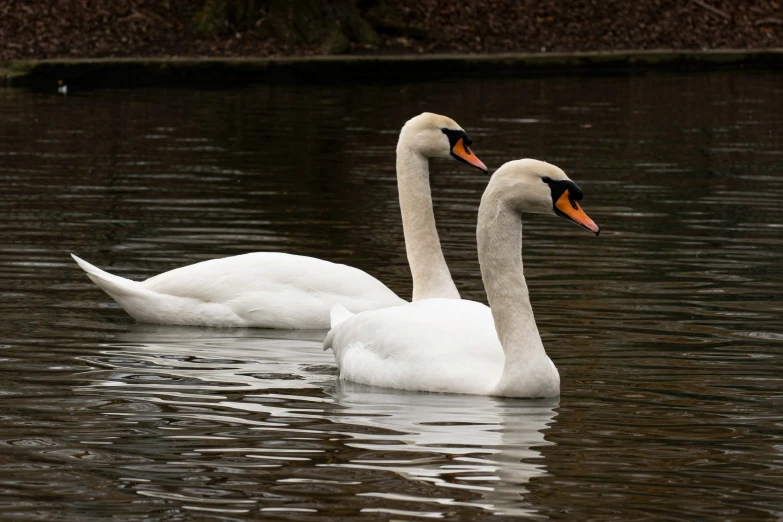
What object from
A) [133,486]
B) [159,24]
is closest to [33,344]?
[133,486]

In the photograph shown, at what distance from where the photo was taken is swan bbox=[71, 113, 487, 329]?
894 cm

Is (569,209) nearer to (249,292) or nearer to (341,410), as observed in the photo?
(341,410)

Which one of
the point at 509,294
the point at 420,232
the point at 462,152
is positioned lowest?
the point at 509,294

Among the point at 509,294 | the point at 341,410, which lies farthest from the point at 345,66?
the point at 341,410

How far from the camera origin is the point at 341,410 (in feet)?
22.5

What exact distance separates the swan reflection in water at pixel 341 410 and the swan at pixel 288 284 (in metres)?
0.20

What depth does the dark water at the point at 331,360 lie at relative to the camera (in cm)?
554

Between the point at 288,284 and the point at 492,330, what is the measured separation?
2.06 metres

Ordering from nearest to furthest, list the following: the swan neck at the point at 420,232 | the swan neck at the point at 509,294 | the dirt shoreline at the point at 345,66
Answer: the swan neck at the point at 509,294 → the swan neck at the point at 420,232 → the dirt shoreline at the point at 345,66

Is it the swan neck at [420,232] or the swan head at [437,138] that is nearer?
the swan neck at [420,232]

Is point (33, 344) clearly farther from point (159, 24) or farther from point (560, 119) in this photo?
point (159, 24)

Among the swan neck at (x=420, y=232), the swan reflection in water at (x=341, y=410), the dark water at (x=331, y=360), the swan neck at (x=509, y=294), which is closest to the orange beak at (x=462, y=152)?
the swan neck at (x=420, y=232)

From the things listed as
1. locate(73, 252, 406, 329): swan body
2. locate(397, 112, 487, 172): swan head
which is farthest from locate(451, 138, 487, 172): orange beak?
locate(73, 252, 406, 329): swan body

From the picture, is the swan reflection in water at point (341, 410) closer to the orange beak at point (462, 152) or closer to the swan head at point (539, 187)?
the swan head at point (539, 187)
